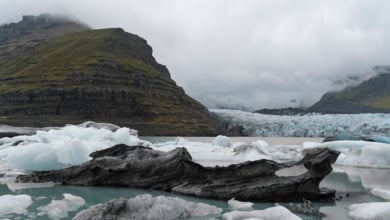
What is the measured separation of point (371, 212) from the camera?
48.1 ft

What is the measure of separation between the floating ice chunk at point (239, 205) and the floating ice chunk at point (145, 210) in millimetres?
1179

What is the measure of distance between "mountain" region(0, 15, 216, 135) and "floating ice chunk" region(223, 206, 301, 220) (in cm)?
9945

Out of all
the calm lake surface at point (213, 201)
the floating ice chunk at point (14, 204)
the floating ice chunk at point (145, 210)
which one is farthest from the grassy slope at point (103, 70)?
the floating ice chunk at point (145, 210)

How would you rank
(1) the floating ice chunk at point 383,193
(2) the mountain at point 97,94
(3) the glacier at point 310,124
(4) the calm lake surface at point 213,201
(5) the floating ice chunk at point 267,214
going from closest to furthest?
(5) the floating ice chunk at point 267,214
(4) the calm lake surface at point 213,201
(1) the floating ice chunk at point 383,193
(3) the glacier at point 310,124
(2) the mountain at point 97,94

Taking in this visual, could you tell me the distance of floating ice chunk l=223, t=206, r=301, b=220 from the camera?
45.6ft

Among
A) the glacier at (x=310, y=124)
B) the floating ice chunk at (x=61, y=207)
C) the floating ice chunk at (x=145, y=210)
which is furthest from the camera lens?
the glacier at (x=310, y=124)

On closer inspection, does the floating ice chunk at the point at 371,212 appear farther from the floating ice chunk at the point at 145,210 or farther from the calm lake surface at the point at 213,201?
the floating ice chunk at the point at 145,210

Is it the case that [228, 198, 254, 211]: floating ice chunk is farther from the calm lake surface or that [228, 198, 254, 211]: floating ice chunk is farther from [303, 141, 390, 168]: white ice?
[303, 141, 390, 168]: white ice

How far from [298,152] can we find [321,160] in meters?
26.1

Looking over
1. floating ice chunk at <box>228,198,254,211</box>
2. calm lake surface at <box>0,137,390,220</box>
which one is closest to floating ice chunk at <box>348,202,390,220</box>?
calm lake surface at <box>0,137,390,220</box>

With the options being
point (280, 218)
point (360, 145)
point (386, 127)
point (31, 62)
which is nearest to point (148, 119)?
point (31, 62)

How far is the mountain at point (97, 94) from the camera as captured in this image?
116938mm

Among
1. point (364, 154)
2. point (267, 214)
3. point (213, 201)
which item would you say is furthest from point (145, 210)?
point (364, 154)

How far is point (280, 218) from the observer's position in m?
13.9
